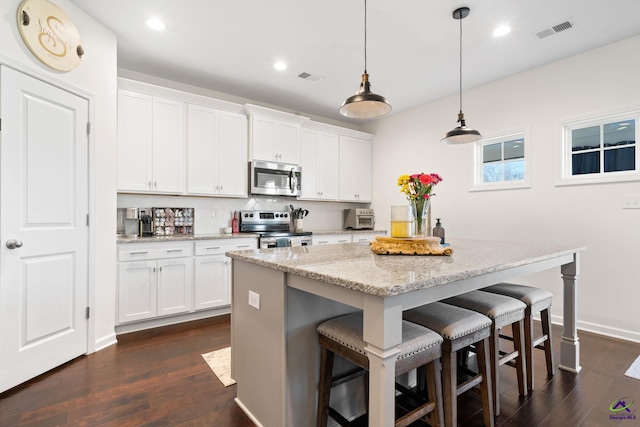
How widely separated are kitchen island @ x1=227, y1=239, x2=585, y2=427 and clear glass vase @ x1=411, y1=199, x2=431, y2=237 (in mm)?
341

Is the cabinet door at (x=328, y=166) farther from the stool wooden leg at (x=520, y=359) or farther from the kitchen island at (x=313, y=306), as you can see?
the stool wooden leg at (x=520, y=359)

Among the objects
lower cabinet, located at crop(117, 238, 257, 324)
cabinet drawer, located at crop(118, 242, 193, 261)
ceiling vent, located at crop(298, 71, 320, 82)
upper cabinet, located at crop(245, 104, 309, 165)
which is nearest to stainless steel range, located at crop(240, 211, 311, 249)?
lower cabinet, located at crop(117, 238, 257, 324)

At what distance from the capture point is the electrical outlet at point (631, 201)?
9.30 ft

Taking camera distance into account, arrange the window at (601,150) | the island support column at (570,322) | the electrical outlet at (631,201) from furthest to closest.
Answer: the window at (601,150), the electrical outlet at (631,201), the island support column at (570,322)

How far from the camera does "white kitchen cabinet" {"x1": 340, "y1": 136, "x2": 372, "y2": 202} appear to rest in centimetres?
510

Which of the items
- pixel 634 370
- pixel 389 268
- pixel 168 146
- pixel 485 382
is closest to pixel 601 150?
pixel 634 370

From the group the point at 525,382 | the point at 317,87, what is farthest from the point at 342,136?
the point at 525,382

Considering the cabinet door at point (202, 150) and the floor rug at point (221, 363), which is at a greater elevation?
the cabinet door at point (202, 150)

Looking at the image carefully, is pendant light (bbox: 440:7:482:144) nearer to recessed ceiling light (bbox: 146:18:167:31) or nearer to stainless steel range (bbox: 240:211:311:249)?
stainless steel range (bbox: 240:211:311:249)

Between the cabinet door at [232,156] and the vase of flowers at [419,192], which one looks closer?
the vase of flowers at [419,192]

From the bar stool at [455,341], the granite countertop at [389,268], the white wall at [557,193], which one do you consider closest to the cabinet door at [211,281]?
the granite countertop at [389,268]

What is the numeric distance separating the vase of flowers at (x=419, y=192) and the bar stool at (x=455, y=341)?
52 centimetres

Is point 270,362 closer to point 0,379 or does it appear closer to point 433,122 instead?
point 0,379

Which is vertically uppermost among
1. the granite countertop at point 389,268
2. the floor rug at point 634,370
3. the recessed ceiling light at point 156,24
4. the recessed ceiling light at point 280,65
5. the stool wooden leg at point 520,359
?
the recessed ceiling light at point 280,65
